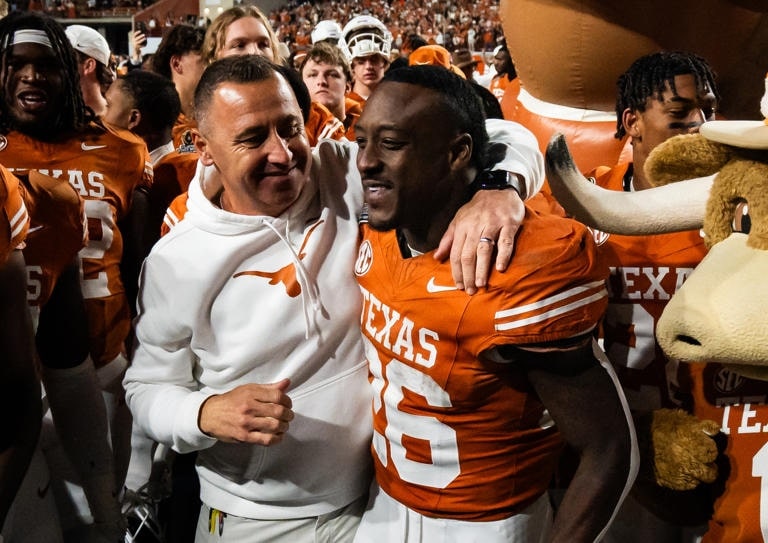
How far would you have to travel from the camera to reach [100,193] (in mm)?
2627

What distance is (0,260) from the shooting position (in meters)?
1.59

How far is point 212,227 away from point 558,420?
82cm

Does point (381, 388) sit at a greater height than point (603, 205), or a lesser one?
lesser

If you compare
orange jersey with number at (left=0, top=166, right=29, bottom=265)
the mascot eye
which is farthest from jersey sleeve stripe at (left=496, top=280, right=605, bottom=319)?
orange jersey with number at (left=0, top=166, right=29, bottom=265)

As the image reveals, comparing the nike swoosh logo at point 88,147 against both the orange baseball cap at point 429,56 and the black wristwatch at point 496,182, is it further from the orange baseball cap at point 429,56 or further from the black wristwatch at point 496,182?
the orange baseball cap at point 429,56

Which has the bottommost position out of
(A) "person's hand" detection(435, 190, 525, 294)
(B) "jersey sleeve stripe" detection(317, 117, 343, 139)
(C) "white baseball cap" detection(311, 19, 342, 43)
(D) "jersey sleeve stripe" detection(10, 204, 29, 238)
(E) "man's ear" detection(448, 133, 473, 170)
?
(C) "white baseball cap" detection(311, 19, 342, 43)

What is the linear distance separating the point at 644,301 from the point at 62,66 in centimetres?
189

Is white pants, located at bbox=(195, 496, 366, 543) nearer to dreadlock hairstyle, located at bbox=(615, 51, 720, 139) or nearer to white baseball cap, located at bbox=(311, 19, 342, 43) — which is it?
dreadlock hairstyle, located at bbox=(615, 51, 720, 139)

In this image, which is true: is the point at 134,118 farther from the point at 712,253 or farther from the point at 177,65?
the point at 712,253

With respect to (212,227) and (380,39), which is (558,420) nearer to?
(212,227)

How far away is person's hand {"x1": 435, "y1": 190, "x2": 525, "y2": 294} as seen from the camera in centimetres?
138

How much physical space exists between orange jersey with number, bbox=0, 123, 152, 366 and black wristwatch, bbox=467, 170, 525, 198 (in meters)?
1.50

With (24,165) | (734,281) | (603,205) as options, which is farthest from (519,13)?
(734,281)

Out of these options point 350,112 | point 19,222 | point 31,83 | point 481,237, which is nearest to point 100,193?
point 31,83
